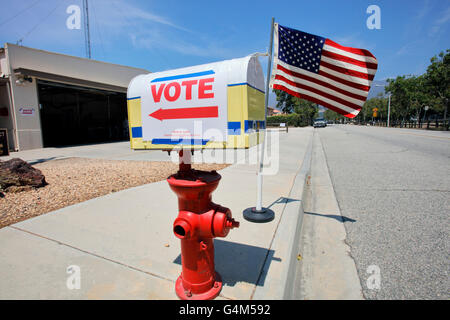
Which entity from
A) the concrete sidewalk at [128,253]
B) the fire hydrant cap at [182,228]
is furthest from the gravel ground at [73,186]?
the fire hydrant cap at [182,228]

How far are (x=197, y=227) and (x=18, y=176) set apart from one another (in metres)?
4.71

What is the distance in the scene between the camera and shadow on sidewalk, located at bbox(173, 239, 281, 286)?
203 centimetres

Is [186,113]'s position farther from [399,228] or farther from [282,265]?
[399,228]

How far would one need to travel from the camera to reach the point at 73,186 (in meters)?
4.86

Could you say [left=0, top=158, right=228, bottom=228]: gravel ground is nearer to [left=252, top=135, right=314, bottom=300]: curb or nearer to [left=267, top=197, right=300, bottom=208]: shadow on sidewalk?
[left=267, top=197, right=300, bottom=208]: shadow on sidewalk

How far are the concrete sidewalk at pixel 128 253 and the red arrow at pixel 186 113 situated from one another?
53.9 inches

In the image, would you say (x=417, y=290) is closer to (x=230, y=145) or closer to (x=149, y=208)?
(x=230, y=145)

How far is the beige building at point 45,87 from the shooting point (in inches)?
440

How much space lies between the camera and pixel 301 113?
57906 mm

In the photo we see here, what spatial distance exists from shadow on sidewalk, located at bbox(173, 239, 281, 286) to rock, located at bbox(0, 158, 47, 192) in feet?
13.2

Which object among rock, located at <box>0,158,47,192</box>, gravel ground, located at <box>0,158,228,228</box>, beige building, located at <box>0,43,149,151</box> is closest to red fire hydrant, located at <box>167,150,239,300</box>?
gravel ground, located at <box>0,158,228,228</box>

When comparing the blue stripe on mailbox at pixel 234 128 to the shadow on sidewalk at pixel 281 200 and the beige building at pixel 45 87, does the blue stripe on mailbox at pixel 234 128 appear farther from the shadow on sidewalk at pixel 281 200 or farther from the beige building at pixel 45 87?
the beige building at pixel 45 87
